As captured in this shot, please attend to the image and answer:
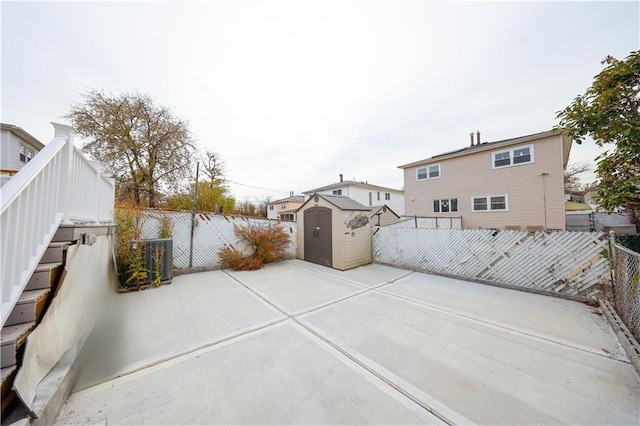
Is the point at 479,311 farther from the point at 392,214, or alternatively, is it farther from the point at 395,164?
the point at 395,164

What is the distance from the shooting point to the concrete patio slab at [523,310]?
2.64 meters

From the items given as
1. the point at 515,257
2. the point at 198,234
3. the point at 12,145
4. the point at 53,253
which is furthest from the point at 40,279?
the point at 12,145

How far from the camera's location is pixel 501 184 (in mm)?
10320

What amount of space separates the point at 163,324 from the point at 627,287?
21.3 feet

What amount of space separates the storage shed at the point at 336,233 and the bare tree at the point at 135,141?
8019 mm

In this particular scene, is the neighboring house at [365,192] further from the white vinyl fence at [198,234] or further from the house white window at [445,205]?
the white vinyl fence at [198,234]

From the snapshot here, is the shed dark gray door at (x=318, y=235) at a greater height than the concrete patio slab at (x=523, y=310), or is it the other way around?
the shed dark gray door at (x=318, y=235)

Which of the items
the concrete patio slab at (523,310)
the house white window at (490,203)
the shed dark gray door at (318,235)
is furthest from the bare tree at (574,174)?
the shed dark gray door at (318,235)

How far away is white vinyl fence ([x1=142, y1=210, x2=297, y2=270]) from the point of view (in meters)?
5.60

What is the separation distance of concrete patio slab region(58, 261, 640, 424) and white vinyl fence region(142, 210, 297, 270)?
2270 millimetres

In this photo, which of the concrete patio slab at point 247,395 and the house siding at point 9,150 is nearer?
the concrete patio slab at point 247,395

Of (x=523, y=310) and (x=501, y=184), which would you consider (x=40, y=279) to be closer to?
(x=523, y=310)

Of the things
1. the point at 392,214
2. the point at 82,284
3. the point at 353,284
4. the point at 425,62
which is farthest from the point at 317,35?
the point at 392,214

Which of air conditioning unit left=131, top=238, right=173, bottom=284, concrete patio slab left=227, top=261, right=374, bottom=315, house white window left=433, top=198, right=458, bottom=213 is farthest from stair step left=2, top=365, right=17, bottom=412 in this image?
house white window left=433, top=198, right=458, bottom=213
